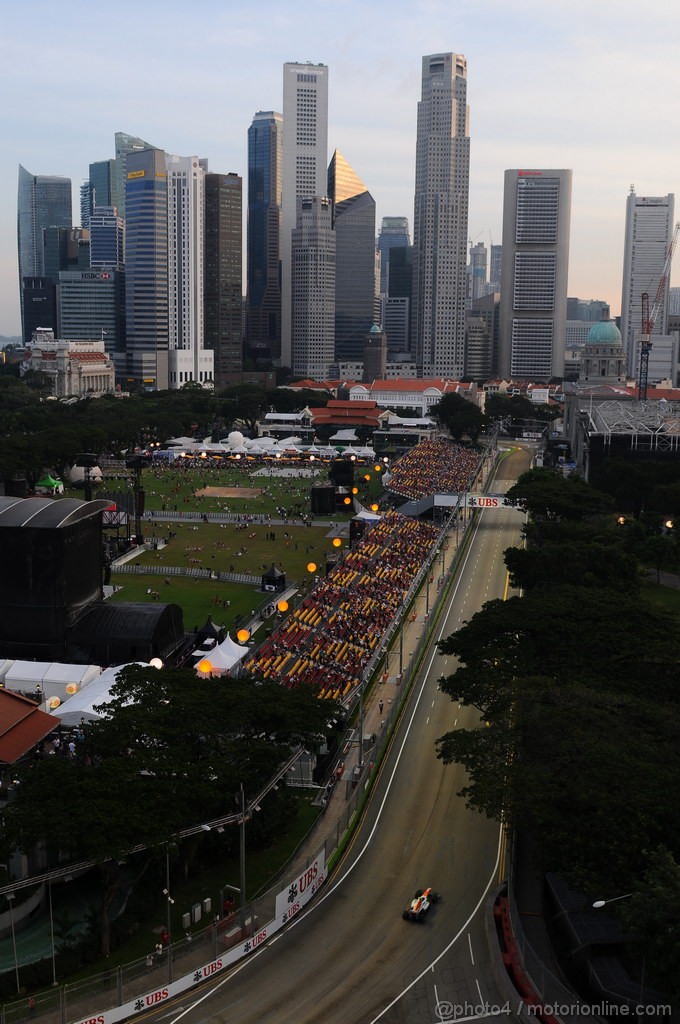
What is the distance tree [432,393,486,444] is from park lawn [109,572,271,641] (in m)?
85.7

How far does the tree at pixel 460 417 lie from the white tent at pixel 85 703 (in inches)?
4429

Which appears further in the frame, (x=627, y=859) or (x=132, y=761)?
(x=132, y=761)

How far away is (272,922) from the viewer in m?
27.7

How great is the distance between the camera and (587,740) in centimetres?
3039

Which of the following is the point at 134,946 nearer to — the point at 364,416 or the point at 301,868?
the point at 301,868

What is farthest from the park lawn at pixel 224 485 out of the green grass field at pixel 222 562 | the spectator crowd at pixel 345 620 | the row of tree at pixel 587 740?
the row of tree at pixel 587 740

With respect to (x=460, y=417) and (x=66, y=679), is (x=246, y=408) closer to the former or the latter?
(x=460, y=417)

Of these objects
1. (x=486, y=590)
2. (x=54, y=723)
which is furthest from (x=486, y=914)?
(x=486, y=590)

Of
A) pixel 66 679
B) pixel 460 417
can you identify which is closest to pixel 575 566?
pixel 66 679

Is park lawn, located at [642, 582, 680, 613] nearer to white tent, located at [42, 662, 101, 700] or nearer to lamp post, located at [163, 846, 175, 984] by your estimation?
white tent, located at [42, 662, 101, 700]

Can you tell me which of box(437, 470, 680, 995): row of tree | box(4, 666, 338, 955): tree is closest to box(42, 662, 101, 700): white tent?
box(4, 666, 338, 955): tree

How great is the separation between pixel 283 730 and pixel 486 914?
28.3 ft

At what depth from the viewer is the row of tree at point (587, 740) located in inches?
1010

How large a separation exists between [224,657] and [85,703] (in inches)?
366
